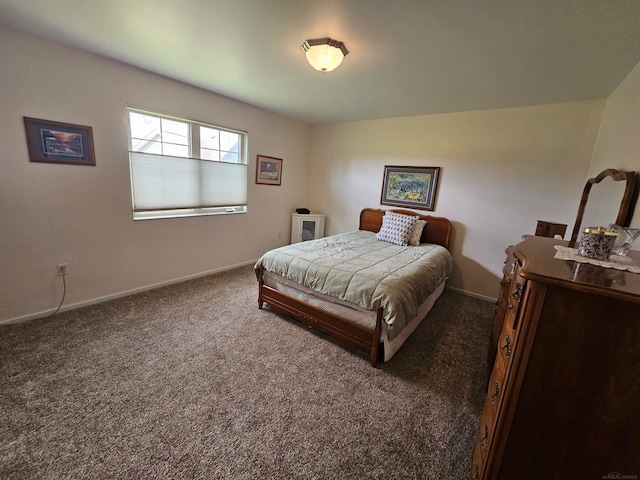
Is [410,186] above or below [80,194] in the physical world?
above

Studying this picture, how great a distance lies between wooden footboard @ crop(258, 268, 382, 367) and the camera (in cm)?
195

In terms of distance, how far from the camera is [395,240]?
11.1 ft

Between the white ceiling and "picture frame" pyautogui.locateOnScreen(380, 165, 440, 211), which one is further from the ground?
the white ceiling

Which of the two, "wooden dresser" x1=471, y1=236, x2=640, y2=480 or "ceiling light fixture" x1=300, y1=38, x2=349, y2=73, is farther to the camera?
"ceiling light fixture" x1=300, y1=38, x2=349, y2=73

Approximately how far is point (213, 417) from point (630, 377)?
5.90 ft

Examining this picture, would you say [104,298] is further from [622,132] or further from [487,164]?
[622,132]

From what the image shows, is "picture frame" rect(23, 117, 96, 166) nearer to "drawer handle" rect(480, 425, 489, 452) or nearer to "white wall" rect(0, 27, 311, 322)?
"white wall" rect(0, 27, 311, 322)

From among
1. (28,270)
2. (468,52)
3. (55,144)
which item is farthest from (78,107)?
(468,52)

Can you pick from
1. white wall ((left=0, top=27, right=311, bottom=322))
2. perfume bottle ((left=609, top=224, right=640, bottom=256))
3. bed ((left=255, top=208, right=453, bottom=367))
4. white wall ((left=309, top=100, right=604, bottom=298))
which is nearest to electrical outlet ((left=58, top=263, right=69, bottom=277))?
white wall ((left=0, top=27, right=311, bottom=322))

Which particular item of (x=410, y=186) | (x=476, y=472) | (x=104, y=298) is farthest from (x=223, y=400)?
(x=410, y=186)

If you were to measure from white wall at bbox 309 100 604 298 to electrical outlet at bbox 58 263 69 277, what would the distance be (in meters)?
3.65

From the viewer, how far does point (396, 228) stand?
3445 mm

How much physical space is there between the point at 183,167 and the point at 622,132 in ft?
13.5

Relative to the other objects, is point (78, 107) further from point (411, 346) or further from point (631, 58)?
point (631, 58)
